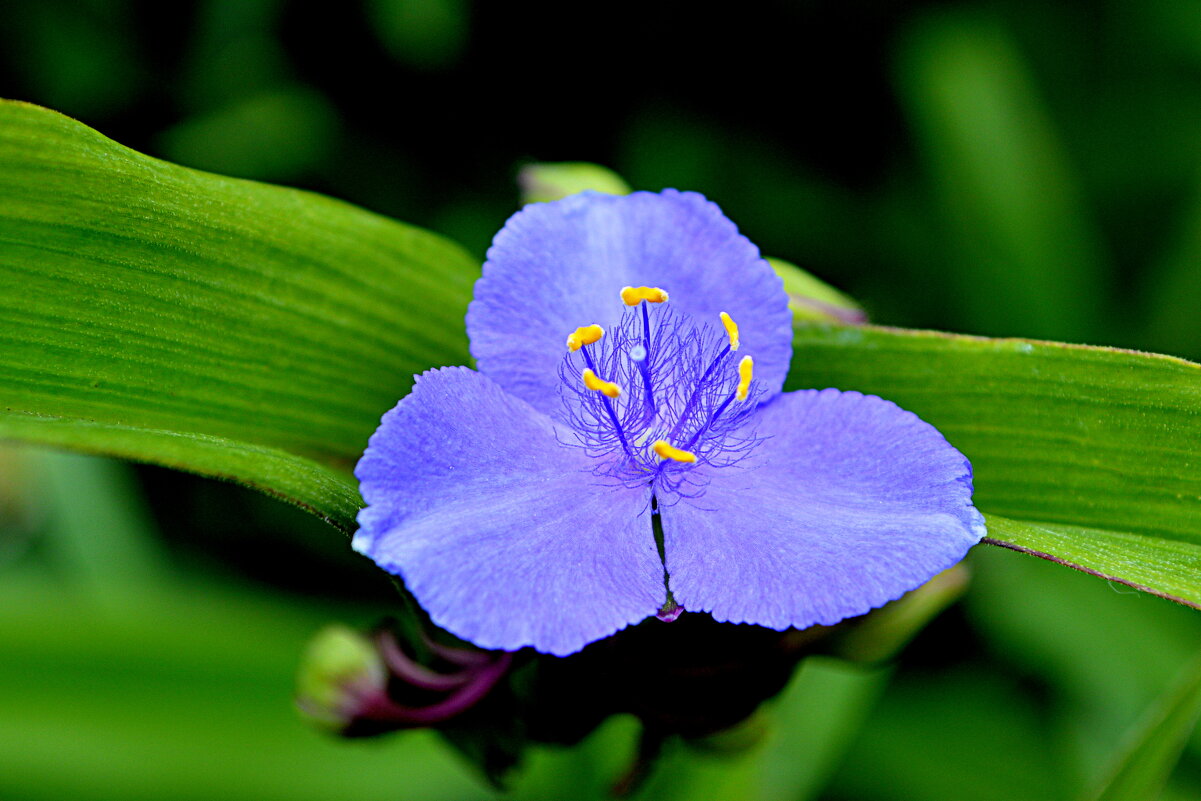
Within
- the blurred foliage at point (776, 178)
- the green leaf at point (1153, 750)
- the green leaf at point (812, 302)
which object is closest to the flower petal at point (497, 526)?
the green leaf at point (812, 302)

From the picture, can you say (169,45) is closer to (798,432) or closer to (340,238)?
(340,238)

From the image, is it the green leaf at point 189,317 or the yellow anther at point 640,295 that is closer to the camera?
the green leaf at point 189,317

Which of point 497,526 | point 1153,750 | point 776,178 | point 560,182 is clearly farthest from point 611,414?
point 776,178

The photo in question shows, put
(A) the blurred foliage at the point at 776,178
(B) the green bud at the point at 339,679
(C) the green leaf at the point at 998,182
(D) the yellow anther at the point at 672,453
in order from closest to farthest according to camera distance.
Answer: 1. (D) the yellow anther at the point at 672,453
2. (B) the green bud at the point at 339,679
3. (A) the blurred foliage at the point at 776,178
4. (C) the green leaf at the point at 998,182

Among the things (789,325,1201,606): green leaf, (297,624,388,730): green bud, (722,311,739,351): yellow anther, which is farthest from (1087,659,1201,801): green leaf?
(297,624,388,730): green bud

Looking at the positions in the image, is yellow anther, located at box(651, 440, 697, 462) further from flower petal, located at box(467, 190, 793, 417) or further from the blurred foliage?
the blurred foliage

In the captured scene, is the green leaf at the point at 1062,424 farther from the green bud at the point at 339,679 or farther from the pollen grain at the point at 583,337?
the green bud at the point at 339,679

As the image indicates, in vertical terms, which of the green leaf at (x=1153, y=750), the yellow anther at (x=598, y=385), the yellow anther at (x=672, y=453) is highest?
the yellow anther at (x=598, y=385)
